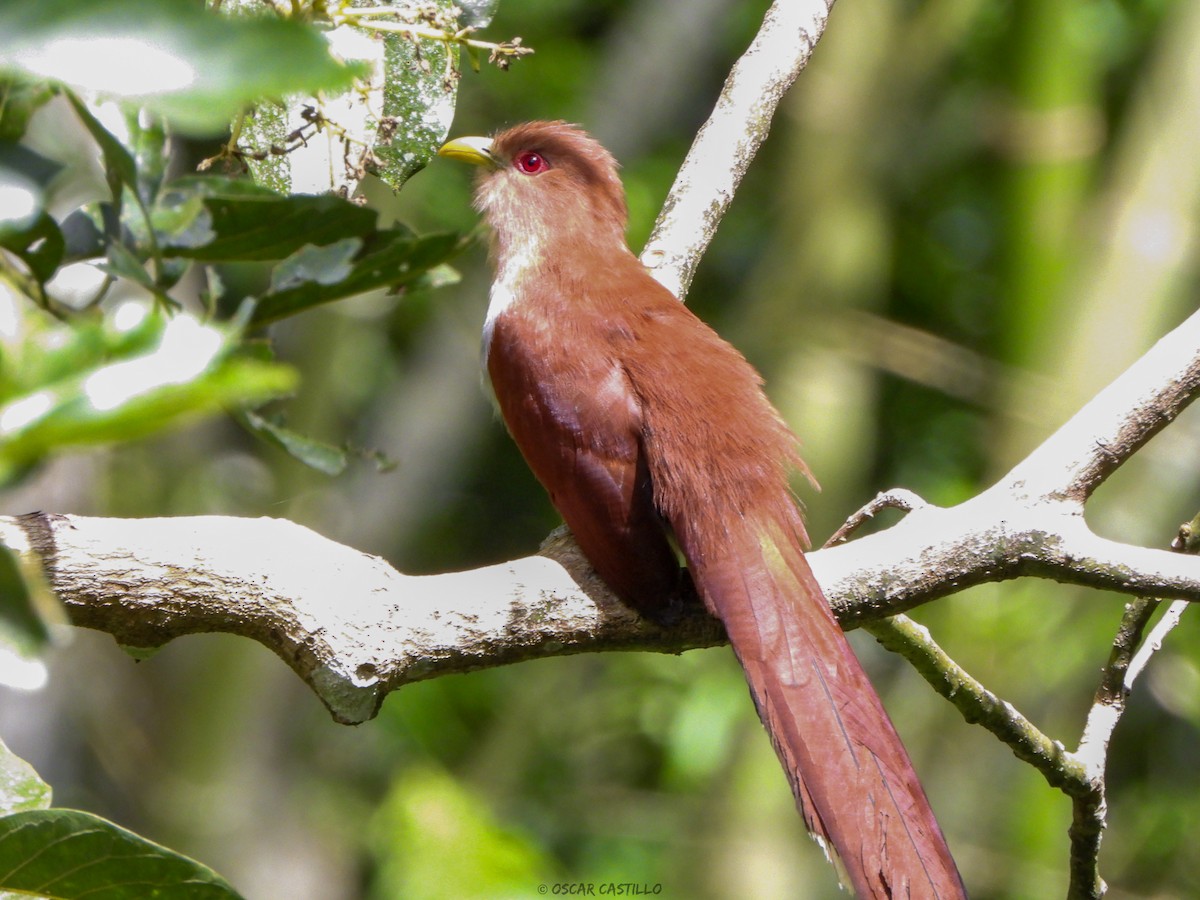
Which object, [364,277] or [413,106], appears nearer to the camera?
[364,277]

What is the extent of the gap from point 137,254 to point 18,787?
2.24ft

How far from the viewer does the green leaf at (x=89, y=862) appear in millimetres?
1152

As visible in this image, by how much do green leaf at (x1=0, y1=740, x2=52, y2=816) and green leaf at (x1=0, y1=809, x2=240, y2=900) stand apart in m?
0.22

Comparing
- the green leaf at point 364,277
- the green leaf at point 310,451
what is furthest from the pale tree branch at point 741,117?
the green leaf at point 364,277

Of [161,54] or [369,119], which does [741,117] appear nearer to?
[369,119]

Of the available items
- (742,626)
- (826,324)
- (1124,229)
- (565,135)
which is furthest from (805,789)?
(1124,229)

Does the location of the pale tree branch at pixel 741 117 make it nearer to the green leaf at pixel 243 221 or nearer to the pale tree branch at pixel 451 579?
the pale tree branch at pixel 451 579

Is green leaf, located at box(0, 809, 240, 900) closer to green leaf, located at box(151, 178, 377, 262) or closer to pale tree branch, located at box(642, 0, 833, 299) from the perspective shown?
green leaf, located at box(151, 178, 377, 262)

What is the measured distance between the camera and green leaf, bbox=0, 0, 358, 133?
21.7 inches

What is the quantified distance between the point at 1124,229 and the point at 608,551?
4.80 m

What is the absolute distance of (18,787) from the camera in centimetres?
139

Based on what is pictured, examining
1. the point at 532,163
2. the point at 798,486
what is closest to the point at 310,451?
the point at 532,163

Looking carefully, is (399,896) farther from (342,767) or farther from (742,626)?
(342,767)

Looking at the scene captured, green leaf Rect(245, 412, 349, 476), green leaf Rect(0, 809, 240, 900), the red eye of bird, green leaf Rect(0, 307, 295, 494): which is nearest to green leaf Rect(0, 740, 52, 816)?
green leaf Rect(0, 809, 240, 900)
